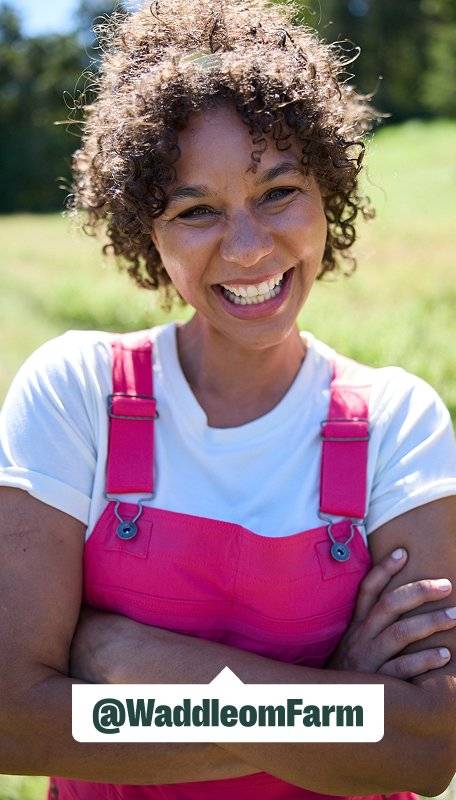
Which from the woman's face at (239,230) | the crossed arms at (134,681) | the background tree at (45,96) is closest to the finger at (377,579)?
the crossed arms at (134,681)

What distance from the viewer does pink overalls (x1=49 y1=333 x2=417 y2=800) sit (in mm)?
1786

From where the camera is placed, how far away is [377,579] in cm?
180

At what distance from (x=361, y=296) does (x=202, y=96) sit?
14.2 feet

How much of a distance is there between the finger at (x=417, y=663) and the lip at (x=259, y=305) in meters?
0.70

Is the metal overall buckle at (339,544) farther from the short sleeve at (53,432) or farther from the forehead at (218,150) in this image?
the forehead at (218,150)

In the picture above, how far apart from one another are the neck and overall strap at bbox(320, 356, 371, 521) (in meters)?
0.12

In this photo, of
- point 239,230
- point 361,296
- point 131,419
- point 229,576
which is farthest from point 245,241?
point 361,296

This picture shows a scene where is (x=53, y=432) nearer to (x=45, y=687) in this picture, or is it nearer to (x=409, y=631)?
(x=45, y=687)

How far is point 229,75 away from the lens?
185 centimetres

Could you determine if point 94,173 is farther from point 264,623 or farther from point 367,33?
point 367,33

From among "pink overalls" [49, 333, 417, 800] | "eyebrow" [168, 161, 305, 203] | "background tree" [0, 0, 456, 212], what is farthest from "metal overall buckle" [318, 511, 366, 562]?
"background tree" [0, 0, 456, 212]

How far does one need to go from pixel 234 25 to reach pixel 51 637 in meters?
1.25

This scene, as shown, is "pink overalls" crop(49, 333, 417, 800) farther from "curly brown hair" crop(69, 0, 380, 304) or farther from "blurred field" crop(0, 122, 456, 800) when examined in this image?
"blurred field" crop(0, 122, 456, 800)

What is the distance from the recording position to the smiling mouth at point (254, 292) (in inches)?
74.0
